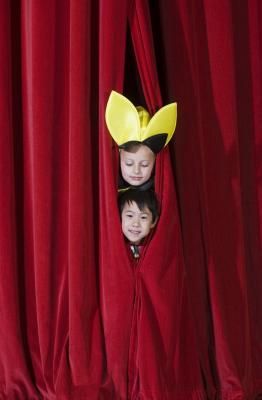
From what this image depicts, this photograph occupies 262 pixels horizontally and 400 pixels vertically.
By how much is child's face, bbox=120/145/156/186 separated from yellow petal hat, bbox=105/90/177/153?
0.02 m

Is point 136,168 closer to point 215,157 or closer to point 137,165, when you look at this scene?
point 137,165

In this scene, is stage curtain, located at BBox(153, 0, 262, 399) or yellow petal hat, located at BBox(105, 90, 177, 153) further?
stage curtain, located at BBox(153, 0, 262, 399)

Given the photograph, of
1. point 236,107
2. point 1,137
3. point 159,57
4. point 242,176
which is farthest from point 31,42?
point 242,176

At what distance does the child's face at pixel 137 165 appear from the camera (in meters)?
1.24

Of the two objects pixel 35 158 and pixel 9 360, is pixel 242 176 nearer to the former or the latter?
pixel 35 158

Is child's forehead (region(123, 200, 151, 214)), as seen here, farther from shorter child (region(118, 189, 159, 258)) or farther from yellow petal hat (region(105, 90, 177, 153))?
yellow petal hat (region(105, 90, 177, 153))

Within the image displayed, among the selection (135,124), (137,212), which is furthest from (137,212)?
(135,124)

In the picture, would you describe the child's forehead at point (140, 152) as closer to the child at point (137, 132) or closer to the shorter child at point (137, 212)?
the child at point (137, 132)

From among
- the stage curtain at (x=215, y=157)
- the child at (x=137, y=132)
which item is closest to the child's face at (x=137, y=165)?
the child at (x=137, y=132)

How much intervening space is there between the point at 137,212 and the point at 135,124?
0.78 ft

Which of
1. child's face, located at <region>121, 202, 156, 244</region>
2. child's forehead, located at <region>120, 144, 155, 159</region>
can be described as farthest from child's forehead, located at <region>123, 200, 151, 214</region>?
child's forehead, located at <region>120, 144, 155, 159</region>

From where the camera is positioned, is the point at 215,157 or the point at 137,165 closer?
the point at 137,165

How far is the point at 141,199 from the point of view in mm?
1264

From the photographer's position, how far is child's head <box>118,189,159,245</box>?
126 cm
